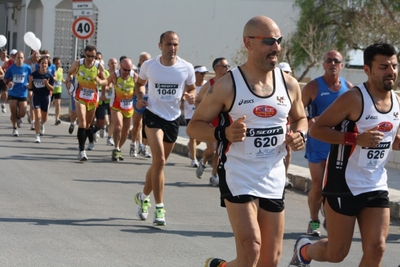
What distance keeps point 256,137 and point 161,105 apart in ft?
14.2

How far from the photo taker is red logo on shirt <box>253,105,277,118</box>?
542 centimetres

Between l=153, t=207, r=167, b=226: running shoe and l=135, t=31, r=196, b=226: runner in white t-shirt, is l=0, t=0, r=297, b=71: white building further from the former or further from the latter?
l=153, t=207, r=167, b=226: running shoe

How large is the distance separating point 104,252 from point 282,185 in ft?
8.21

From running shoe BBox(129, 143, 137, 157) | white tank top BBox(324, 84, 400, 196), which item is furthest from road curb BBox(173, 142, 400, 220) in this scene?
white tank top BBox(324, 84, 400, 196)

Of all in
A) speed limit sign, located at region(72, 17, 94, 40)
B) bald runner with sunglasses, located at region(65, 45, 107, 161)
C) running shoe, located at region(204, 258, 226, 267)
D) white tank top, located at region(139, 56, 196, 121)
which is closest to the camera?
running shoe, located at region(204, 258, 226, 267)

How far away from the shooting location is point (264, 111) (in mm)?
5430

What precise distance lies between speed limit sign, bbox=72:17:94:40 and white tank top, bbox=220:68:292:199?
57.0 feet

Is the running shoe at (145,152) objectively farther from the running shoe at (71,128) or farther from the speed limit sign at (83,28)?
the speed limit sign at (83,28)

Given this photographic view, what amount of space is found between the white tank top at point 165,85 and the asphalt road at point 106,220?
126 cm

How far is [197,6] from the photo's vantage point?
38281 mm

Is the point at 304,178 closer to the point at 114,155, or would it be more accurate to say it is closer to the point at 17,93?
the point at 114,155

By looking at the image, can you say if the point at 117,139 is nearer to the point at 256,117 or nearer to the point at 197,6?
the point at 256,117

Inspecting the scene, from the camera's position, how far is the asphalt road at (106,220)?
24.4 feet

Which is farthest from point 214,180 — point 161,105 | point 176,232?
point 176,232
